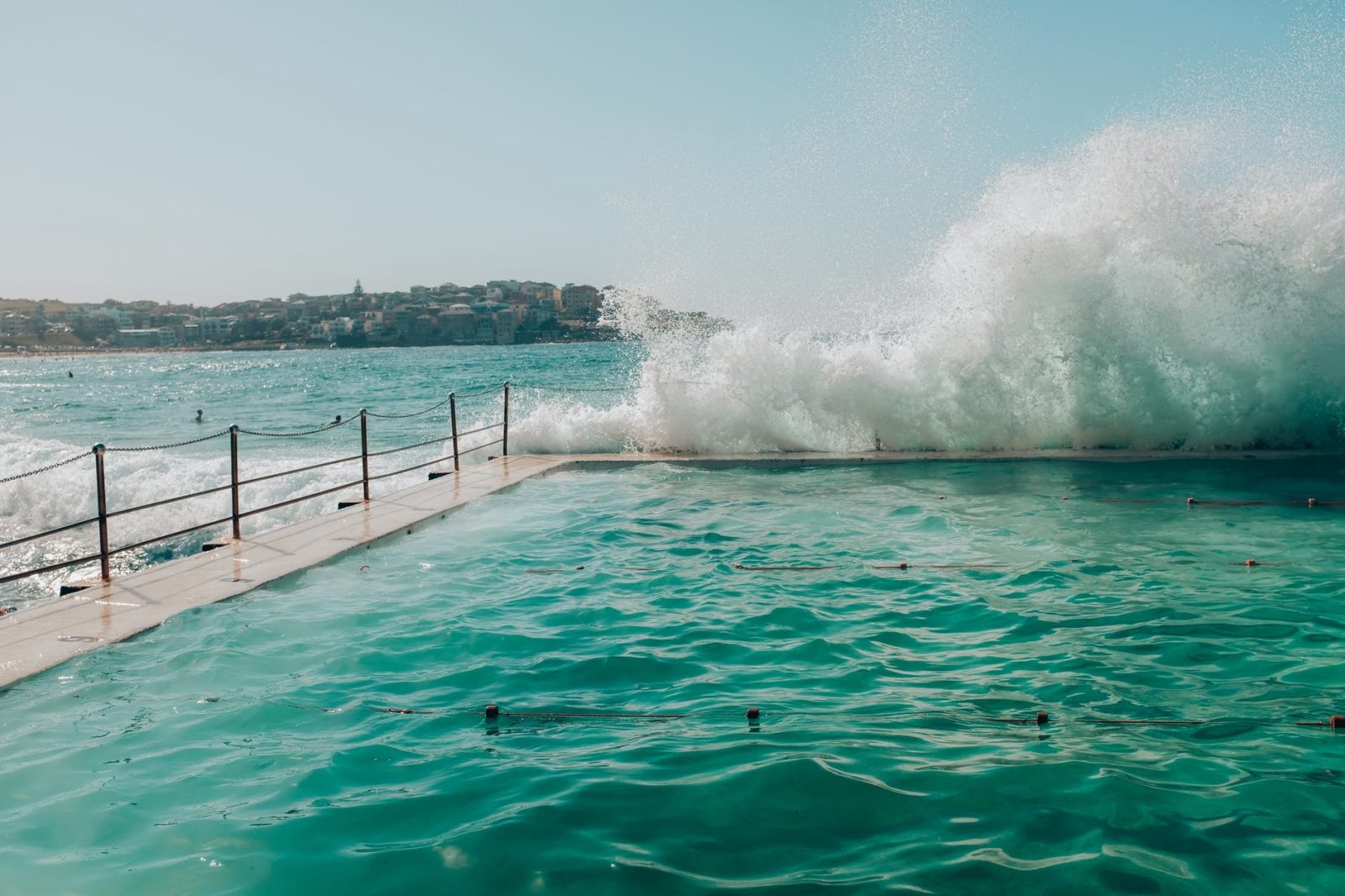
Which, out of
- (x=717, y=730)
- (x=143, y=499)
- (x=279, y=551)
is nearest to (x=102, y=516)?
(x=279, y=551)

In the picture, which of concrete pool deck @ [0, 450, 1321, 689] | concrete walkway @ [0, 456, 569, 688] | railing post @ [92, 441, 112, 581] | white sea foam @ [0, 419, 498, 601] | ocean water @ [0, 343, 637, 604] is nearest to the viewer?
concrete walkway @ [0, 456, 569, 688]

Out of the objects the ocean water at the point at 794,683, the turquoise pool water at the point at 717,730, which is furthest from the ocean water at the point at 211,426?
the turquoise pool water at the point at 717,730

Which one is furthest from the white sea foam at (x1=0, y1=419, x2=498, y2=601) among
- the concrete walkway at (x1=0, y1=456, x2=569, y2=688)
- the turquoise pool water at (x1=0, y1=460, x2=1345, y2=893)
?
the turquoise pool water at (x1=0, y1=460, x2=1345, y2=893)

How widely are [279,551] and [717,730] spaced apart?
539cm

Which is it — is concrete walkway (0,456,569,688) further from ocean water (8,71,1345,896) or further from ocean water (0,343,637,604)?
ocean water (0,343,637,604)

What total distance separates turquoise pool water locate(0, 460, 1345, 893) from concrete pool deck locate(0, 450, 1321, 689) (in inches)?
11.0

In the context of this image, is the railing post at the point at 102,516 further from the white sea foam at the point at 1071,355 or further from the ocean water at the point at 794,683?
the white sea foam at the point at 1071,355

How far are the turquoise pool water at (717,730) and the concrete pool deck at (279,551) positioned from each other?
279mm

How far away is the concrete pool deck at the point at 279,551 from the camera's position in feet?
21.2

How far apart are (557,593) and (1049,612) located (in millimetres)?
3477

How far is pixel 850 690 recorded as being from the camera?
5.53 m

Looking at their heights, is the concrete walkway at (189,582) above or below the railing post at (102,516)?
below

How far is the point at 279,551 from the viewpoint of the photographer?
8.99m

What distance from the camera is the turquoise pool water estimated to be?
3756mm
